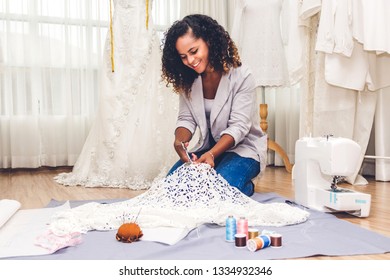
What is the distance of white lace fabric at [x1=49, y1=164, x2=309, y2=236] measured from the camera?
5.28 feet

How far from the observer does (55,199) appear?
238cm

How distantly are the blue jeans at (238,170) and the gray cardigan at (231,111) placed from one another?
36 mm

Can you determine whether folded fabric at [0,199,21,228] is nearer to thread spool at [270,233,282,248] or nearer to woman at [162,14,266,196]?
woman at [162,14,266,196]

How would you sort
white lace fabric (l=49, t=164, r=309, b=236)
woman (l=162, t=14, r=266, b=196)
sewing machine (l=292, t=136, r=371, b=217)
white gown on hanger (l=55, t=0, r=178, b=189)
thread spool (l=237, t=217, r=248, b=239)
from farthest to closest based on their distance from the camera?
white gown on hanger (l=55, t=0, r=178, b=189)
woman (l=162, t=14, r=266, b=196)
sewing machine (l=292, t=136, r=371, b=217)
white lace fabric (l=49, t=164, r=309, b=236)
thread spool (l=237, t=217, r=248, b=239)

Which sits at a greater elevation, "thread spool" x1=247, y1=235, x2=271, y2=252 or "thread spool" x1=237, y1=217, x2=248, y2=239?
"thread spool" x1=237, y1=217, x2=248, y2=239

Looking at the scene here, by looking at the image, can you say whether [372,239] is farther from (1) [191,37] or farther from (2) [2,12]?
(2) [2,12]

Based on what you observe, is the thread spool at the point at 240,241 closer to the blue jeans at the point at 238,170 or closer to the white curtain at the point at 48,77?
the blue jeans at the point at 238,170

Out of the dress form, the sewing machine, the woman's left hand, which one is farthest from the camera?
the dress form

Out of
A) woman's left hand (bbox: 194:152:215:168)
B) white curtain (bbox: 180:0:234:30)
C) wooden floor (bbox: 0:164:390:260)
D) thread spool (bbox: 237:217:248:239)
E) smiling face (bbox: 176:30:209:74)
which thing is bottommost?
wooden floor (bbox: 0:164:390:260)

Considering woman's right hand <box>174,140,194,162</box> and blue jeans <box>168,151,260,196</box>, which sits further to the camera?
blue jeans <box>168,151,260,196</box>

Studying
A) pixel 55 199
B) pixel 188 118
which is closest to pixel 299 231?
pixel 188 118

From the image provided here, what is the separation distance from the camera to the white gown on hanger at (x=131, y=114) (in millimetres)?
2961

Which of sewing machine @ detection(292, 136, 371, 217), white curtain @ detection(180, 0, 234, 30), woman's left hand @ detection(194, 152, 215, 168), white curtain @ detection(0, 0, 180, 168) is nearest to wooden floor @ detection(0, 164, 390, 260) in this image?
sewing machine @ detection(292, 136, 371, 217)

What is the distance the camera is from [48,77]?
379cm
